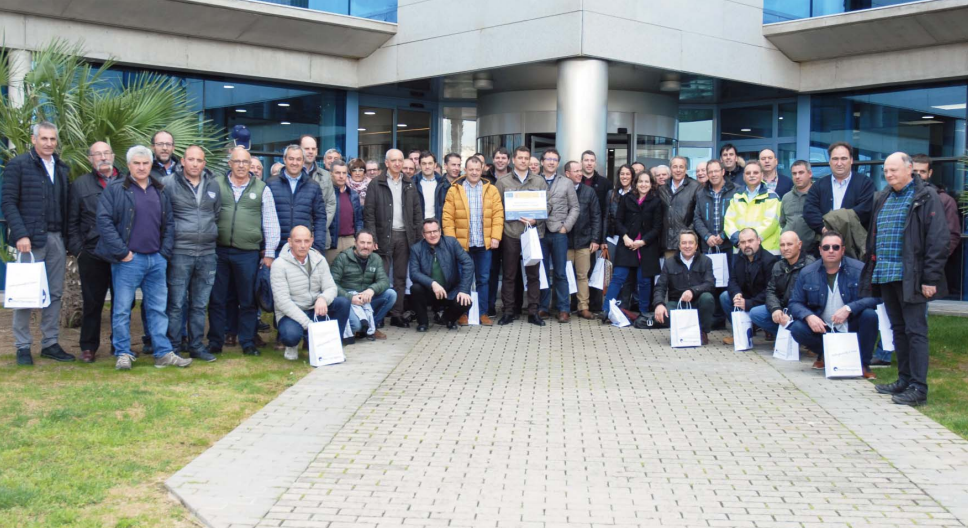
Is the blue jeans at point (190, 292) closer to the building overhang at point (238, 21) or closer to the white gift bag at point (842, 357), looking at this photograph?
the white gift bag at point (842, 357)

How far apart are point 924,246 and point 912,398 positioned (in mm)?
1227

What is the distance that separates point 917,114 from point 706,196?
6911 millimetres

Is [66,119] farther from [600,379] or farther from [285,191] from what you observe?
[600,379]

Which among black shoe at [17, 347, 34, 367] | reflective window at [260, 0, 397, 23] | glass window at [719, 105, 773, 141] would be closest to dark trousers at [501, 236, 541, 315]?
black shoe at [17, 347, 34, 367]

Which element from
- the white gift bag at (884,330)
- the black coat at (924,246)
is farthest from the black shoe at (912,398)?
the white gift bag at (884,330)

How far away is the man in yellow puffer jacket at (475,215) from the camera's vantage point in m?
11.3

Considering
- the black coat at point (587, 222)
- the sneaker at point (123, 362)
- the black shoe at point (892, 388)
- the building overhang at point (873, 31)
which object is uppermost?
the building overhang at point (873, 31)

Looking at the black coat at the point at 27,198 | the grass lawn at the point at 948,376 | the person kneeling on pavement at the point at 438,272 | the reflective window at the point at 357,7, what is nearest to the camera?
the grass lawn at the point at 948,376

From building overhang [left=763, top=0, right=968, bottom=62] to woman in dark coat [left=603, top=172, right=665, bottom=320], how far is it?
18.6 ft

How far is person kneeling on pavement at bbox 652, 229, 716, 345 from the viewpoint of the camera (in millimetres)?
10320

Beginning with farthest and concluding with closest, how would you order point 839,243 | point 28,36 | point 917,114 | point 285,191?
point 917,114 < point 28,36 < point 285,191 < point 839,243

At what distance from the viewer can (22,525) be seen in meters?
4.47

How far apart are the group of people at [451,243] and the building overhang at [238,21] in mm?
4504

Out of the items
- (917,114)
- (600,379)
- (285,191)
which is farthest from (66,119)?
(917,114)
